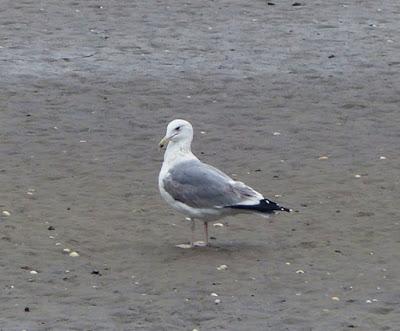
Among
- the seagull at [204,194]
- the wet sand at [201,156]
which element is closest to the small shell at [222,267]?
the wet sand at [201,156]

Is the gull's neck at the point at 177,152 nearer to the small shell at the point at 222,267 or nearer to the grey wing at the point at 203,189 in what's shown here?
the grey wing at the point at 203,189

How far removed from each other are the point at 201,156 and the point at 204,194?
2.88 meters

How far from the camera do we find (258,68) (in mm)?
15375

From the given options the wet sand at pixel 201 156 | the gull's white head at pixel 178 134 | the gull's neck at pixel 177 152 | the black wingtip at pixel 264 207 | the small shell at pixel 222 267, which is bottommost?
the wet sand at pixel 201 156

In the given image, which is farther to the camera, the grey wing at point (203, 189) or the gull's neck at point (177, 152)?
the gull's neck at point (177, 152)

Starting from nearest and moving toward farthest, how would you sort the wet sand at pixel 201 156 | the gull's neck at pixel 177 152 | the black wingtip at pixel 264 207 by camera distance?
the wet sand at pixel 201 156 < the black wingtip at pixel 264 207 < the gull's neck at pixel 177 152

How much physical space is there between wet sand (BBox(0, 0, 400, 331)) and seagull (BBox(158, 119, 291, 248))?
10.8 inches

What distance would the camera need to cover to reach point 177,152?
9.88 metres

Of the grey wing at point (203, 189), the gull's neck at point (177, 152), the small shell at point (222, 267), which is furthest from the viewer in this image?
the gull's neck at point (177, 152)

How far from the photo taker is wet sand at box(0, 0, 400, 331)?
27.9 ft

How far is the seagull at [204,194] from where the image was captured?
30.9 feet

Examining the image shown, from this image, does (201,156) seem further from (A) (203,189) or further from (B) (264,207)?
(B) (264,207)

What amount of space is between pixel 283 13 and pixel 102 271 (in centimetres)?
916

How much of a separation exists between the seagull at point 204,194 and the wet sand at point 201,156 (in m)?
0.27
